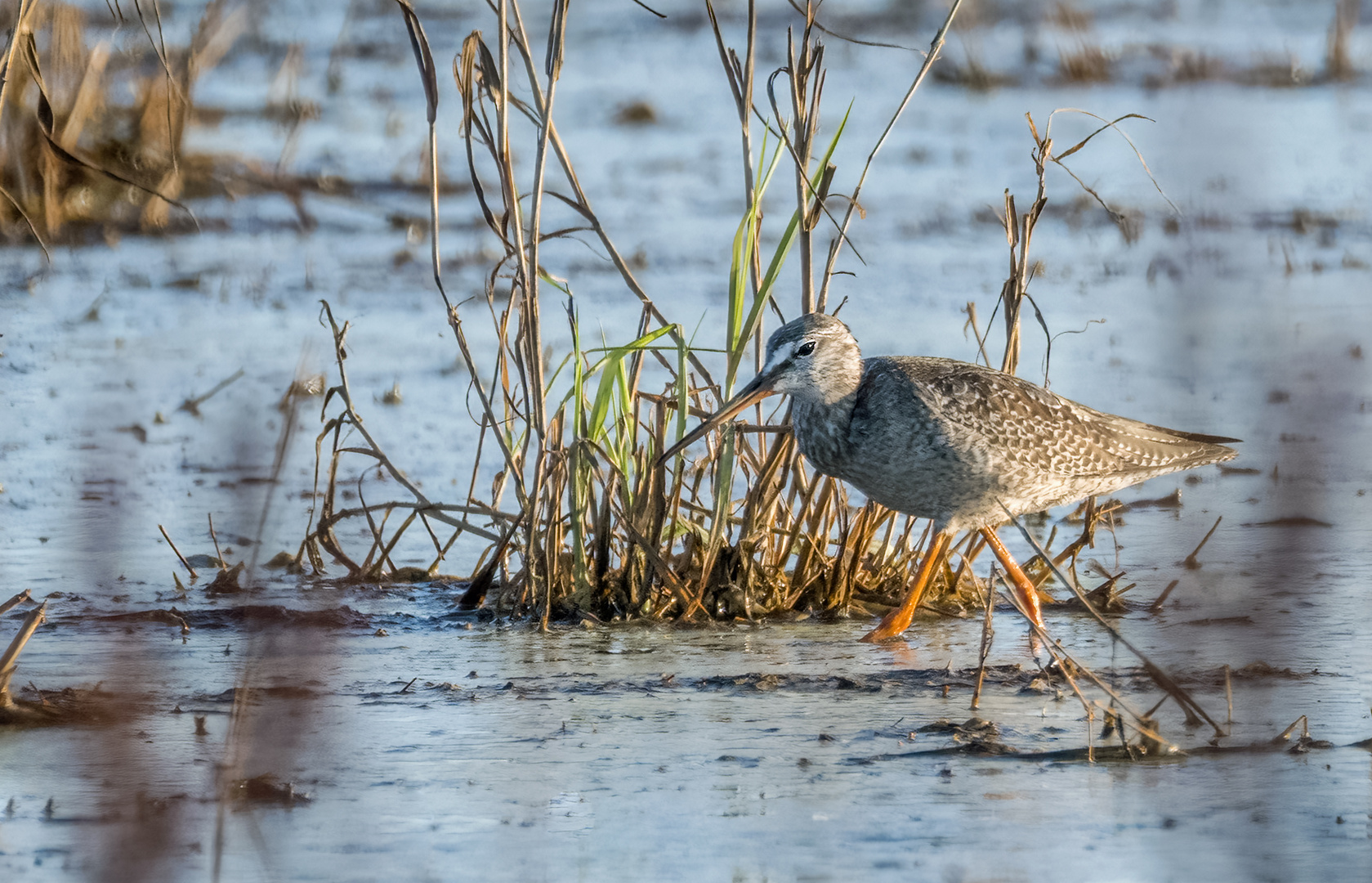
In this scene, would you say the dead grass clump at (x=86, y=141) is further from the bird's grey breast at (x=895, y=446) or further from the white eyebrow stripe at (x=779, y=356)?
the bird's grey breast at (x=895, y=446)

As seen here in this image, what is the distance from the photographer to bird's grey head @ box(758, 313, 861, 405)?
452cm

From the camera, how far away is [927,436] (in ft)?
14.5

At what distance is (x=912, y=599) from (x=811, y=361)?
72cm

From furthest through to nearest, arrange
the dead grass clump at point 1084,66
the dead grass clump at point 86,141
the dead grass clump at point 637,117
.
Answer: the dead grass clump at point 1084,66, the dead grass clump at point 637,117, the dead grass clump at point 86,141

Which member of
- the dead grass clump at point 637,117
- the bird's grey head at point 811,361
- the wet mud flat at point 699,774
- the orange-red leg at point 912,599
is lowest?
the wet mud flat at point 699,774

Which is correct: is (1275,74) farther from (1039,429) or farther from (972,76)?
(1039,429)

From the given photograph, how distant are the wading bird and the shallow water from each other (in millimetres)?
320

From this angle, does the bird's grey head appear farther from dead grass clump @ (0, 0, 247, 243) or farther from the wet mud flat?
dead grass clump @ (0, 0, 247, 243)

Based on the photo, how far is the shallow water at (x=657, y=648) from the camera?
155 cm

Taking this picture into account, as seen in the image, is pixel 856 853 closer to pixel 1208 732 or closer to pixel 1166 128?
pixel 1208 732

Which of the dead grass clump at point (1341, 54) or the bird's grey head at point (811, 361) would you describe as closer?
the bird's grey head at point (811, 361)

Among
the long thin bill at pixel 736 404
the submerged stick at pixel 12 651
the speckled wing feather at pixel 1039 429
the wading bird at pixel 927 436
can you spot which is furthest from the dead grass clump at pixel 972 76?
the submerged stick at pixel 12 651

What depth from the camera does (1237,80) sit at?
55.1ft

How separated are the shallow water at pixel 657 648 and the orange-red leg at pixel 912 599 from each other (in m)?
0.10
